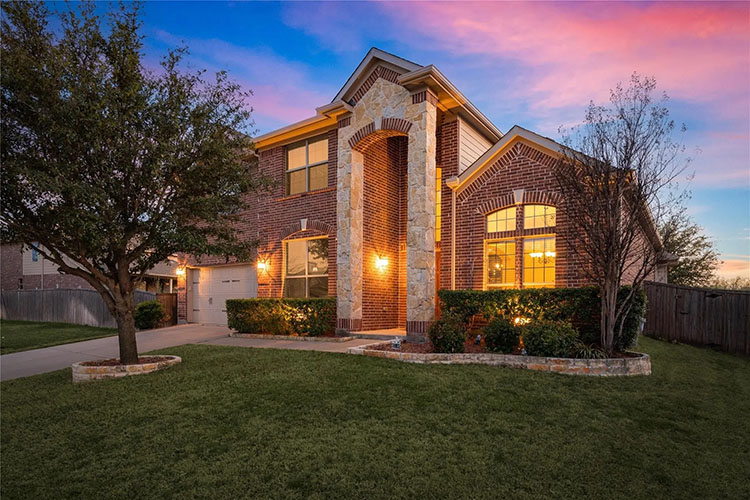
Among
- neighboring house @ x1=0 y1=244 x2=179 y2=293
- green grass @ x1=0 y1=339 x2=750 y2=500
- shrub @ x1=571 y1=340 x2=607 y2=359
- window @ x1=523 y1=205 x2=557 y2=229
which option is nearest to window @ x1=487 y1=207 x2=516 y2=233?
window @ x1=523 y1=205 x2=557 y2=229

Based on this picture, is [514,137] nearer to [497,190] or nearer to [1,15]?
[497,190]

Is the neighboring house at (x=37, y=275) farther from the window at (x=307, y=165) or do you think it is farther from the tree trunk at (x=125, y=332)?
the tree trunk at (x=125, y=332)

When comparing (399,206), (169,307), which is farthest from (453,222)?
(169,307)

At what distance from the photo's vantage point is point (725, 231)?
13.2 metres

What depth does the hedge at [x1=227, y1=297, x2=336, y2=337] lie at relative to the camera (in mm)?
11219

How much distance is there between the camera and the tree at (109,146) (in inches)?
249

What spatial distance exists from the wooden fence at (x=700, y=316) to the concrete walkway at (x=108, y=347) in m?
8.61

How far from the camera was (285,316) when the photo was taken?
11555 mm

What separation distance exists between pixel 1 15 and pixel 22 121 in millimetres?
1623

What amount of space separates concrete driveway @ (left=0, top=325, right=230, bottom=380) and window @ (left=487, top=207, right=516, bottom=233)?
8.15 metres

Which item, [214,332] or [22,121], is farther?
[214,332]

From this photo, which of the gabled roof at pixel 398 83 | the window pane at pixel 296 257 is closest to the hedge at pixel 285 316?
the window pane at pixel 296 257

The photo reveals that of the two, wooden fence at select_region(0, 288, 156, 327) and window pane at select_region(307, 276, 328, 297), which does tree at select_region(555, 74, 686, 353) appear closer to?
window pane at select_region(307, 276, 328, 297)

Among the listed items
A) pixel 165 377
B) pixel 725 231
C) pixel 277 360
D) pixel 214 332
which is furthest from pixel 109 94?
pixel 725 231
